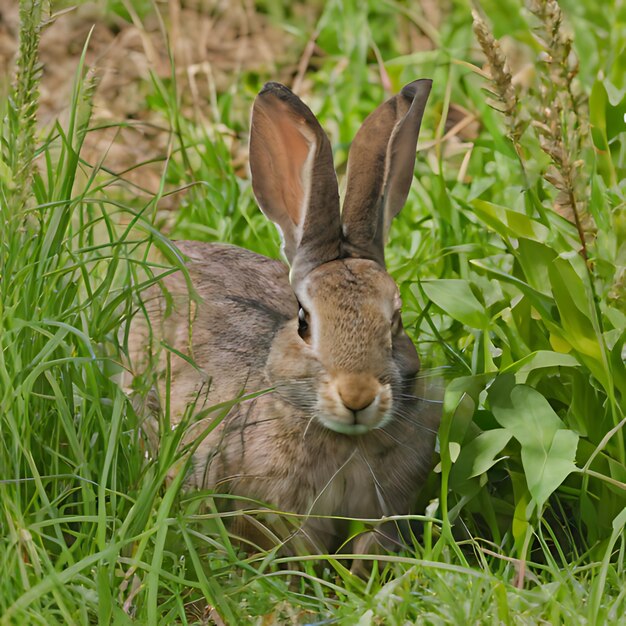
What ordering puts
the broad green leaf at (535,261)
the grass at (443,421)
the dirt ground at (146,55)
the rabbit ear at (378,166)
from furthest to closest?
1. the dirt ground at (146,55)
2. the rabbit ear at (378,166)
3. the broad green leaf at (535,261)
4. the grass at (443,421)

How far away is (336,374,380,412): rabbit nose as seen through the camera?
3.10m

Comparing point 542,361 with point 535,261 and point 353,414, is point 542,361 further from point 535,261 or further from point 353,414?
point 353,414

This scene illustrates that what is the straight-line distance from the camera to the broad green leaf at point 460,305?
361 cm

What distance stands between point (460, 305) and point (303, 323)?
534 mm

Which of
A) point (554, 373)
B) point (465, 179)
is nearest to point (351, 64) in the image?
point (465, 179)

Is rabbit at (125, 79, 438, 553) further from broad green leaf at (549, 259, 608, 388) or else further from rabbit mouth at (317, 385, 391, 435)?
broad green leaf at (549, 259, 608, 388)

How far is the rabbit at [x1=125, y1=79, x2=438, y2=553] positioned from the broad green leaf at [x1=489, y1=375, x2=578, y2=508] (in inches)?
10.0

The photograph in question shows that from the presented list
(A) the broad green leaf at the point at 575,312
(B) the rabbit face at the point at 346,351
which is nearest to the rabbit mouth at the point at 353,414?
(B) the rabbit face at the point at 346,351

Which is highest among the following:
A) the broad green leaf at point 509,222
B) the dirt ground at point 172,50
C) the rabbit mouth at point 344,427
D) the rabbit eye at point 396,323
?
the dirt ground at point 172,50

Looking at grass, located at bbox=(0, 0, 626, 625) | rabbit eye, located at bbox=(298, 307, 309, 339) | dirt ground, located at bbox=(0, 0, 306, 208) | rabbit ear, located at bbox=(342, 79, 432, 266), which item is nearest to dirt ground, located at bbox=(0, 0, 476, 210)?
dirt ground, located at bbox=(0, 0, 306, 208)

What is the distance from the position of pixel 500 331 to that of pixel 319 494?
0.77 m

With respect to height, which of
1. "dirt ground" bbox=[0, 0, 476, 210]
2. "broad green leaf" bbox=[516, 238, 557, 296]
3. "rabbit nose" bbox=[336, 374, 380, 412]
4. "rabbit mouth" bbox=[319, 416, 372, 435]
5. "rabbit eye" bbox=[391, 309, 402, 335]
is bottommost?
"rabbit mouth" bbox=[319, 416, 372, 435]

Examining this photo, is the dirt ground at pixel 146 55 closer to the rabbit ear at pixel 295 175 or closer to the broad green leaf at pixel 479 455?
the rabbit ear at pixel 295 175

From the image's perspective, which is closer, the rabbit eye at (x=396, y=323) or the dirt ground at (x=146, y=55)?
the rabbit eye at (x=396, y=323)
